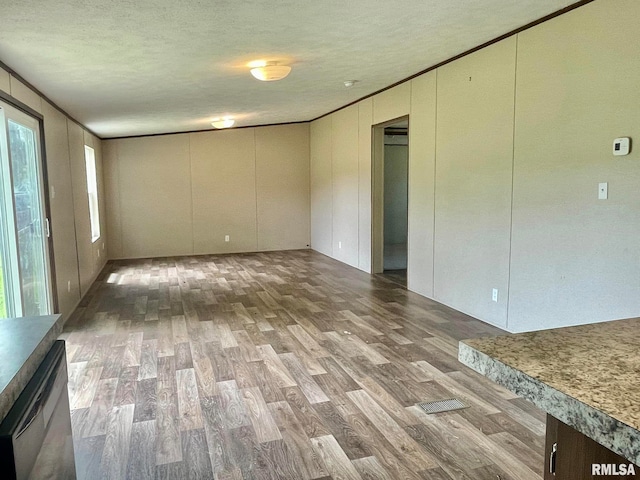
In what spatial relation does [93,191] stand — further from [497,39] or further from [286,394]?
[497,39]

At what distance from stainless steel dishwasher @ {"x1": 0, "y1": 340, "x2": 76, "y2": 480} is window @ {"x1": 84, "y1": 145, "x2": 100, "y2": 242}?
630 centimetres

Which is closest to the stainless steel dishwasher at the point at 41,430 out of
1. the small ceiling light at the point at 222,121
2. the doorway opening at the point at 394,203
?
the doorway opening at the point at 394,203

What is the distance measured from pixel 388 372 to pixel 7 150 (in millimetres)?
3121

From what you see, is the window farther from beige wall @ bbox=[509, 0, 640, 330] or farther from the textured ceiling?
beige wall @ bbox=[509, 0, 640, 330]

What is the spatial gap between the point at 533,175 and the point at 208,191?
6539 mm

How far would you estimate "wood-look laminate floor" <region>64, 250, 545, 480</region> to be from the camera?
2176 millimetres

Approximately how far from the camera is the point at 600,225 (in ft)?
9.90

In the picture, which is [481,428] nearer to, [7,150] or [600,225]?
[600,225]

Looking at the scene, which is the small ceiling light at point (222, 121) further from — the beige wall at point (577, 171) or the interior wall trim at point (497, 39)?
the beige wall at point (577, 171)

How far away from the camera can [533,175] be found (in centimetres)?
356

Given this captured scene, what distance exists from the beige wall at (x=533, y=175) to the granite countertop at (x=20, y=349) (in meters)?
3.10

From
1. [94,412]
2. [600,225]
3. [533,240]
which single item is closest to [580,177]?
[600,225]

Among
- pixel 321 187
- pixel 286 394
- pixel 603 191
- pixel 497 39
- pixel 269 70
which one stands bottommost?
pixel 286 394

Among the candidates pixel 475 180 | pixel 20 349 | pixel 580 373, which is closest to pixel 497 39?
pixel 475 180
